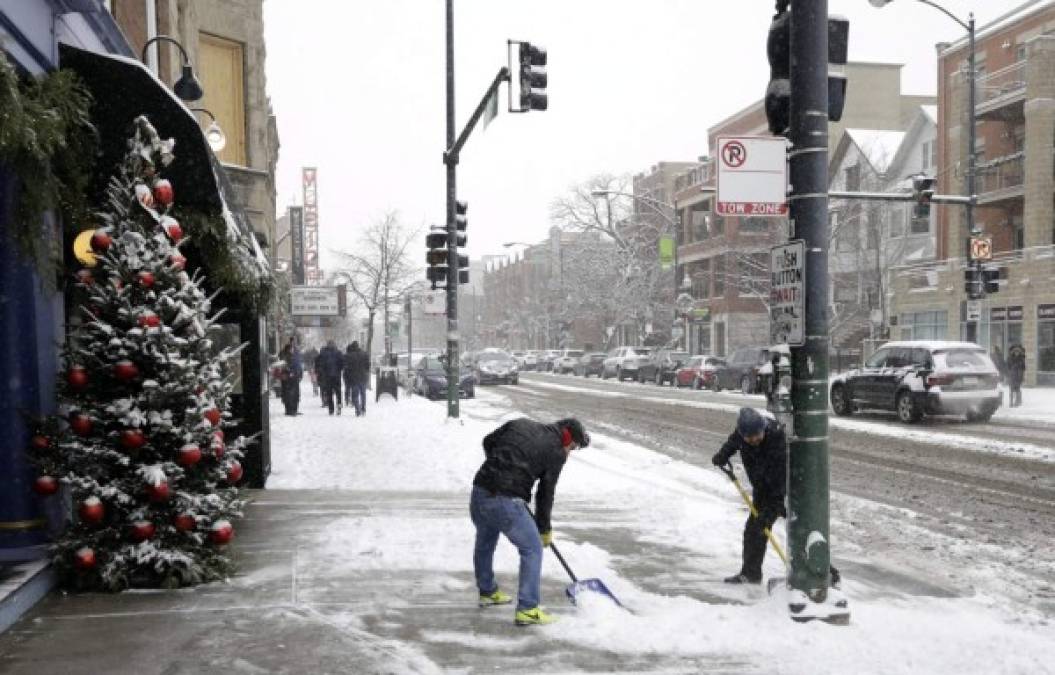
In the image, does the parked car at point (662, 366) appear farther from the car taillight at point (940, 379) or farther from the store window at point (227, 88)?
the store window at point (227, 88)

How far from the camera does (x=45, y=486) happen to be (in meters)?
6.03

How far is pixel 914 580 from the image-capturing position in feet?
21.9

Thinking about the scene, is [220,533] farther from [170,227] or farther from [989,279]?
[989,279]

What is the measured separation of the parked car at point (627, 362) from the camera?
42.4m

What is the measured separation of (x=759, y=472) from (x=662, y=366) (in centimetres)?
3171

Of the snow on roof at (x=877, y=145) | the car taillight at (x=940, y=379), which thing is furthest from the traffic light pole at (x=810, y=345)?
the snow on roof at (x=877, y=145)

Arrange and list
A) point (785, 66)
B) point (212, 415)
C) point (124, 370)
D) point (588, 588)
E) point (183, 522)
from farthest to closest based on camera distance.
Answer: point (212, 415), point (183, 522), point (124, 370), point (588, 588), point (785, 66)

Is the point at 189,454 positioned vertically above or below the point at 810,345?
below

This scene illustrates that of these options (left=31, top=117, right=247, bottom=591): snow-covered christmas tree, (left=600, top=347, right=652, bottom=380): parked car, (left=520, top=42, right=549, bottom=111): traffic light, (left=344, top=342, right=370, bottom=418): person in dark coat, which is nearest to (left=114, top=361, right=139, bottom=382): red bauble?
(left=31, top=117, right=247, bottom=591): snow-covered christmas tree

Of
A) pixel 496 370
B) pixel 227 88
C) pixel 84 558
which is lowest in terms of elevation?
pixel 496 370

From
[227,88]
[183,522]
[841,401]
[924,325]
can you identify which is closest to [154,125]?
[183,522]

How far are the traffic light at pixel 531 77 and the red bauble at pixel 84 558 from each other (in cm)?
910

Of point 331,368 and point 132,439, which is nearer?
point 132,439

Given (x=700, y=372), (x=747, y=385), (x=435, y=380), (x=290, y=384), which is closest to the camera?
(x=290, y=384)
